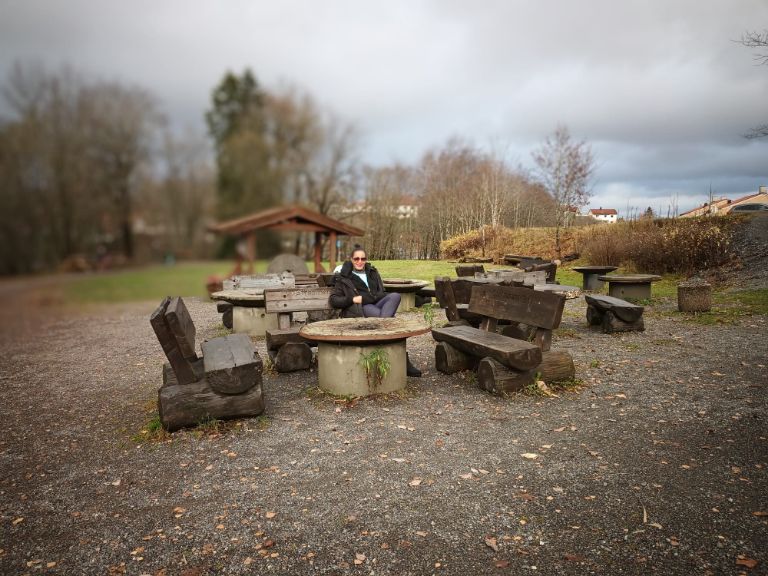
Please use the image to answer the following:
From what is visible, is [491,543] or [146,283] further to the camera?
[491,543]

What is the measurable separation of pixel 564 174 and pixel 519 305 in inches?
164

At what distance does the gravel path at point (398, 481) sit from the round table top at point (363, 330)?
71cm

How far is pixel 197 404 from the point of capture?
4195mm

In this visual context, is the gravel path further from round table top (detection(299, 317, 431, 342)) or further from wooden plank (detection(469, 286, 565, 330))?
wooden plank (detection(469, 286, 565, 330))

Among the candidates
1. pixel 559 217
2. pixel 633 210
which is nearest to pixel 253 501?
pixel 559 217

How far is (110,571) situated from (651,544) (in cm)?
288

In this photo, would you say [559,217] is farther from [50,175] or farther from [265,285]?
[50,175]

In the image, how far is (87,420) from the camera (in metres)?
4.74

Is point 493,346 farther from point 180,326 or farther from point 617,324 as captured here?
point 617,324

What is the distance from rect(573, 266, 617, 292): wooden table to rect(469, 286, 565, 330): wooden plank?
505cm

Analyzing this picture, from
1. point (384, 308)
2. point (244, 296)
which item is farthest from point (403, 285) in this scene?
point (384, 308)

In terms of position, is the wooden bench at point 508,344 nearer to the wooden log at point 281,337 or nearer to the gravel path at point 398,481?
the gravel path at point 398,481

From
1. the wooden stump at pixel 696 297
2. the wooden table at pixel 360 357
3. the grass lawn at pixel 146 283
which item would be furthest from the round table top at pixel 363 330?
the wooden stump at pixel 696 297

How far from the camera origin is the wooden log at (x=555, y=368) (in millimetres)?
5281
